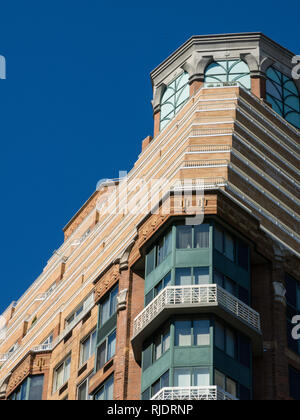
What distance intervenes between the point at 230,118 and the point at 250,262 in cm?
1187

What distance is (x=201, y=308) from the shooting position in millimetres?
71188

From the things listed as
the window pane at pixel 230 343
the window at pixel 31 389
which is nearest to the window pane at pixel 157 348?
the window pane at pixel 230 343

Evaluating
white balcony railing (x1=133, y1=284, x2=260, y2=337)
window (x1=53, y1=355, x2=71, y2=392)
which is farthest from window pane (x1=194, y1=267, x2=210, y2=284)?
window (x1=53, y1=355, x2=71, y2=392)

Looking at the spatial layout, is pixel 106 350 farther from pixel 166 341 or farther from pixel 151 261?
pixel 166 341

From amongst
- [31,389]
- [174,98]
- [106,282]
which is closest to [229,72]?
[174,98]

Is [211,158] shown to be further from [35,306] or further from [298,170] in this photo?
[35,306]

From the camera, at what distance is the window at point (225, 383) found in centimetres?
6906

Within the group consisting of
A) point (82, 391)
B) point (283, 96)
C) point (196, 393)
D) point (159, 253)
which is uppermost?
point (283, 96)

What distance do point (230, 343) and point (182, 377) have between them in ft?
12.4

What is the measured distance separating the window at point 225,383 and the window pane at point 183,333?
94.6 inches

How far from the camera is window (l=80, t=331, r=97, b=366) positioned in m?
82.0

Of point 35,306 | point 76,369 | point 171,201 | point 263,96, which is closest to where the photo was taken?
→ point 171,201
